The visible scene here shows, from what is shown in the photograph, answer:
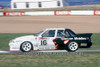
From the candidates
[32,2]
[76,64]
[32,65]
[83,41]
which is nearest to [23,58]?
[32,65]

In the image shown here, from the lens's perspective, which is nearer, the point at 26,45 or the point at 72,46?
the point at 26,45

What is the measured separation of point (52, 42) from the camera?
13.1 metres

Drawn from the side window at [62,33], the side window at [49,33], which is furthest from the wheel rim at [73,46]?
the side window at [49,33]

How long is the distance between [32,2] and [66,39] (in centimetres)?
7907

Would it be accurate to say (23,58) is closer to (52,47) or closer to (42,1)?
(52,47)

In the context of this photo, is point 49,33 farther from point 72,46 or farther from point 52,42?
point 72,46

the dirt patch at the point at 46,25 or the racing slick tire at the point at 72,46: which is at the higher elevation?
the racing slick tire at the point at 72,46

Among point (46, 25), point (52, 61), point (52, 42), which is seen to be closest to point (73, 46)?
point (52, 42)

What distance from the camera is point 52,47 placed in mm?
13180

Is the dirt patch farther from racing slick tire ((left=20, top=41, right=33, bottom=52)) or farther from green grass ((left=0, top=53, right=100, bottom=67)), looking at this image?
green grass ((left=0, top=53, right=100, bottom=67))

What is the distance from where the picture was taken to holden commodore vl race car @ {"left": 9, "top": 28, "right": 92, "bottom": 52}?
13.0 metres

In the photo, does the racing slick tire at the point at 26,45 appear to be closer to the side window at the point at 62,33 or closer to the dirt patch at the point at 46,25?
the side window at the point at 62,33

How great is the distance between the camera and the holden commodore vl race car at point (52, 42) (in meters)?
13.0

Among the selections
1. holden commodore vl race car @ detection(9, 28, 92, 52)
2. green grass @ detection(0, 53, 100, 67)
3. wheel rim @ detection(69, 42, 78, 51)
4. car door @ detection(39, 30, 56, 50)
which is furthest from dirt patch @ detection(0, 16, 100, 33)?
green grass @ detection(0, 53, 100, 67)
